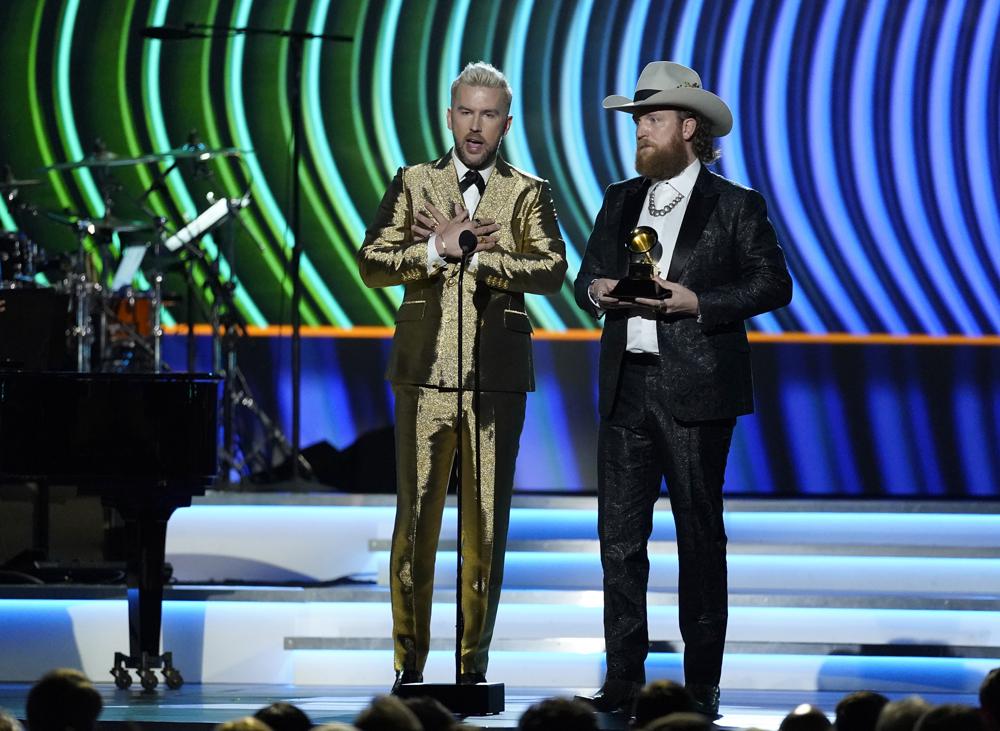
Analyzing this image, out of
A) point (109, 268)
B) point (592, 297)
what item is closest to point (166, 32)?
point (109, 268)

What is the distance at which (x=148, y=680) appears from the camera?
192 inches

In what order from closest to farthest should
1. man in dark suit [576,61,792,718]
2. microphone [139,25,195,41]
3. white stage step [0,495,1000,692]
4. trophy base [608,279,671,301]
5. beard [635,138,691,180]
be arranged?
trophy base [608,279,671,301]
man in dark suit [576,61,792,718]
beard [635,138,691,180]
white stage step [0,495,1000,692]
microphone [139,25,195,41]

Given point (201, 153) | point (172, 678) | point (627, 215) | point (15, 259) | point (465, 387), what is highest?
point (201, 153)

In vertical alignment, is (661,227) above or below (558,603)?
above

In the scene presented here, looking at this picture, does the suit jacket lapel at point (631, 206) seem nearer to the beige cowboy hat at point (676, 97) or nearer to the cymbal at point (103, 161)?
the beige cowboy hat at point (676, 97)

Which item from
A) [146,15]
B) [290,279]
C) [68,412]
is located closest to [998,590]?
[68,412]

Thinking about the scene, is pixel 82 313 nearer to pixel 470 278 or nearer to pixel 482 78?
pixel 470 278

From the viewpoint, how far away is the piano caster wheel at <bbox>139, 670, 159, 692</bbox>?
489 cm

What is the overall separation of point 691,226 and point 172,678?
7.53ft

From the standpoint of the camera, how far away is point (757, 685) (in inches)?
201

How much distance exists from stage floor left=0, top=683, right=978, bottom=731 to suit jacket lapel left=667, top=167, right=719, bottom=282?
3.78 feet

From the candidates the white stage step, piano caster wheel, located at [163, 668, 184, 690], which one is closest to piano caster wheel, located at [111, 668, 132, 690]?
piano caster wheel, located at [163, 668, 184, 690]

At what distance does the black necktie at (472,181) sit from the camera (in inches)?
168

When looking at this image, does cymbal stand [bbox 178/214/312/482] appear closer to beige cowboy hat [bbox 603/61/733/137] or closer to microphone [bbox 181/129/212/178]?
microphone [bbox 181/129/212/178]
